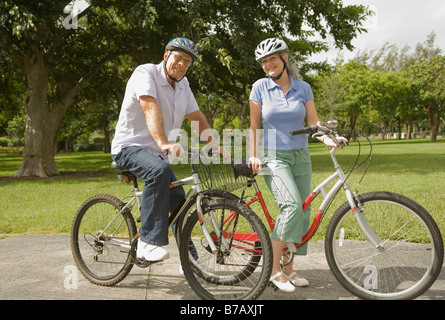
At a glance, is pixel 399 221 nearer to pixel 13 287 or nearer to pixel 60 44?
pixel 13 287

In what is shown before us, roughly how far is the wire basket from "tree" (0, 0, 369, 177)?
10.6m

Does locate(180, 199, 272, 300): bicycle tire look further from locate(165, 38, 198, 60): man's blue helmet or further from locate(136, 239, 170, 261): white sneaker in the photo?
locate(165, 38, 198, 60): man's blue helmet

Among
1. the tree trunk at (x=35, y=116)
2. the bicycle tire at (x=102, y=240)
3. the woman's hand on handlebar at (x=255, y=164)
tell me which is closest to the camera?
the woman's hand on handlebar at (x=255, y=164)

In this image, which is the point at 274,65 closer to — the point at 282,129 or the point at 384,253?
the point at 282,129

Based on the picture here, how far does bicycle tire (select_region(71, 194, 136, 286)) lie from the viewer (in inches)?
152

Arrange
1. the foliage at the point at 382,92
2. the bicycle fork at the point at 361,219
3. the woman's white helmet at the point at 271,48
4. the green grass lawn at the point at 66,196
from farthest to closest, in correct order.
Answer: the foliage at the point at 382,92
the green grass lawn at the point at 66,196
the woman's white helmet at the point at 271,48
the bicycle fork at the point at 361,219

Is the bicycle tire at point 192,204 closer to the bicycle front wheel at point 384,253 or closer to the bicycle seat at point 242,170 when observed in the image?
the bicycle seat at point 242,170

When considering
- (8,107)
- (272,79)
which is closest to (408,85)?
(8,107)

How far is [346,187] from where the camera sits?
3420 mm

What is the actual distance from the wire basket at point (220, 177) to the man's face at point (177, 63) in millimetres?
723

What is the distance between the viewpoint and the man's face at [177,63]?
3503mm

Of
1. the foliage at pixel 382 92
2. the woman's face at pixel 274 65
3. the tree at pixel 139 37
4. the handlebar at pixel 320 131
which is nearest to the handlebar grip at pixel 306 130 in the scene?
the handlebar at pixel 320 131

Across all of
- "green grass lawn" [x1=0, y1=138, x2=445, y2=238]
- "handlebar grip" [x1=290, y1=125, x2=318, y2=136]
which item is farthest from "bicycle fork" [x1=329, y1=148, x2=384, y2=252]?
"green grass lawn" [x1=0, y1=138, x2=445, y2=238]
